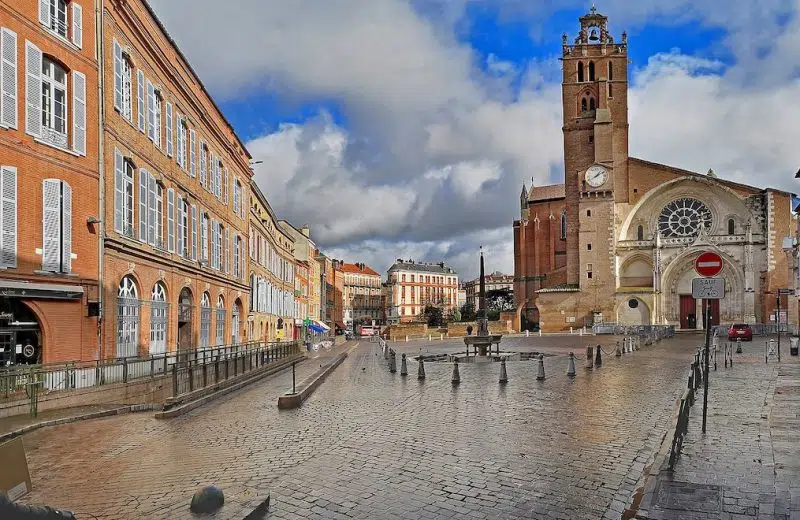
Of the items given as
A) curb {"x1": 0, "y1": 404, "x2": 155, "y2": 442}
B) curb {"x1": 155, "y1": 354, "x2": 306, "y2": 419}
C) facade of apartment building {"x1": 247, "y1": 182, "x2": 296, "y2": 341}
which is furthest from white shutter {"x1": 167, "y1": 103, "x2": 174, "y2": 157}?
facade of apartment building {"x1": 247, "y1": 182, "x2": 296, "y2": 341}

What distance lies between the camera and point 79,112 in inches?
668

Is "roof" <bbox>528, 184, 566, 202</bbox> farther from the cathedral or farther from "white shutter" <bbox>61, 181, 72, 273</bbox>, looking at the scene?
"white shutter" <bbox>61, 181, 72, 273</bbox>

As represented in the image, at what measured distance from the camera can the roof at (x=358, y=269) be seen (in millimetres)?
148413

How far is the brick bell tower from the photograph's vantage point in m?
63.6

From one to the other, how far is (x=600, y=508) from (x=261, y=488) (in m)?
3.57

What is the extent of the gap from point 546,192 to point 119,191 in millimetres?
73307

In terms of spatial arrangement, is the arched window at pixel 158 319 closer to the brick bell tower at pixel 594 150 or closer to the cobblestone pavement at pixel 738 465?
the cobblestone pavement at pixel 738 465

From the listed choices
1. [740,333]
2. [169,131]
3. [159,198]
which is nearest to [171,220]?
[159,198]

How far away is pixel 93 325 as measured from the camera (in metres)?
17.1

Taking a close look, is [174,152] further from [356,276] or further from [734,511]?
[356,276]

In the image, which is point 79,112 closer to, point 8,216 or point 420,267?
point 8,216

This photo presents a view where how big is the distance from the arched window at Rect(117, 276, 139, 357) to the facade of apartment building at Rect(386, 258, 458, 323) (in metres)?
114

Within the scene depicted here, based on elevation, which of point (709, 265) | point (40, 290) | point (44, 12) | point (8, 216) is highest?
point (44, 12)

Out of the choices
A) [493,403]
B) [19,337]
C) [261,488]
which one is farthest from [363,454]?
[19,337]
